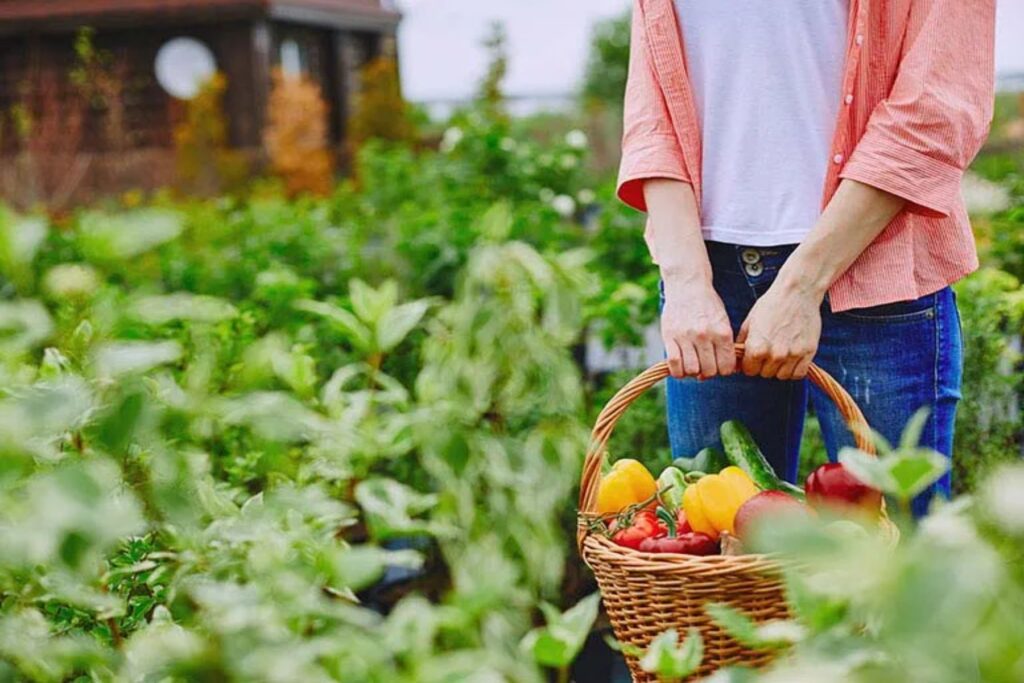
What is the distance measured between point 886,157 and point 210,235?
4595 millimetres

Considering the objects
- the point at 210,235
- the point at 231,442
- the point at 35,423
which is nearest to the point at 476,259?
the point at 35,423

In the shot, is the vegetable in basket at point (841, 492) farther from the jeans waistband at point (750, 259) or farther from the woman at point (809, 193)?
the jeans waistband at point (750, 259)

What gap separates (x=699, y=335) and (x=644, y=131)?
399mm

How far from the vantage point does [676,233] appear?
1932 millimetres

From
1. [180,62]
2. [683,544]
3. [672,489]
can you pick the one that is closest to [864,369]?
[672,489]

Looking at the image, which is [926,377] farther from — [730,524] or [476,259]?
[476,259]

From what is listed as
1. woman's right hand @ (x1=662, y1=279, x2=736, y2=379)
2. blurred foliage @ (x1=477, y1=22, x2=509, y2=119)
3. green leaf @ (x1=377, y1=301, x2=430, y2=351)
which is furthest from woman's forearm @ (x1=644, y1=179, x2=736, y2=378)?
blurred foliage @ (x1=477, y1=22, x2=509, y2=119)

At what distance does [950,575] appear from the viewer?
0.74 metres

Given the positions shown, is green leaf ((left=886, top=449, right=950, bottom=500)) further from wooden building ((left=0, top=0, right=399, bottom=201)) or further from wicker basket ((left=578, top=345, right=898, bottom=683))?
wooden building ((left=0, top=0, right=399, bottom=201))

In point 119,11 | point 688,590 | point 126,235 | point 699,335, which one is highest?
point 119,11

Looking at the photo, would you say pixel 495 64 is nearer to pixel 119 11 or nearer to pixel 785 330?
pixel 119 11

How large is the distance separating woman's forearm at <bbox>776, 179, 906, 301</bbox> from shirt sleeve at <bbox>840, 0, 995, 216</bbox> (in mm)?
24

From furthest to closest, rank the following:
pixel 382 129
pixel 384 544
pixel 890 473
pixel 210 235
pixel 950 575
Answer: pixel 382 129 < pixel 210 235 < pixel 384 544 < pixel 890 473 < pixel 950 575

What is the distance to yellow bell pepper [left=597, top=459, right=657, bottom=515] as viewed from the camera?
6.05ft
